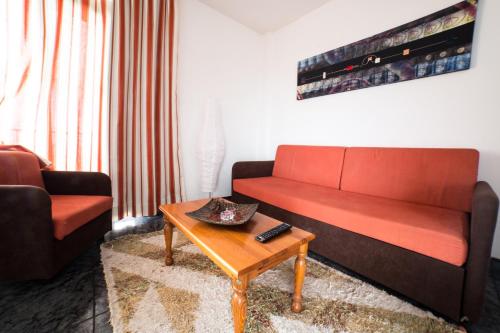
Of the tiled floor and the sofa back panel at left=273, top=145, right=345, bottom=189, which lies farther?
the sofa back panel at left=273, top=145, right=345, bottom=189

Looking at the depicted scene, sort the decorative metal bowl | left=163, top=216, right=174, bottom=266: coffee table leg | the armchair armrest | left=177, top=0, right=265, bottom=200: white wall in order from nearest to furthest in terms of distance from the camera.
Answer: the decorative metal bowl < left=163, top=216, right=174, bottom=266: coffee table leg < the armchair armrest < left=177, top=0, right=265, bottom=200: white wall

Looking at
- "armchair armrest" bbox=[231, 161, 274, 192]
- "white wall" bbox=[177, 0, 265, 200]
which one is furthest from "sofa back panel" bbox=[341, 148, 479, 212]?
"white wall" bbox=[177, 0, 265, 200]

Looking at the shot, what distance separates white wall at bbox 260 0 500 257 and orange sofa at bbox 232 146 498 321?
294 mm

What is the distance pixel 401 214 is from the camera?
1275 millimetres

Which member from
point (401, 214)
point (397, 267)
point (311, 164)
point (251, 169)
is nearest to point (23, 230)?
point (251, 169)

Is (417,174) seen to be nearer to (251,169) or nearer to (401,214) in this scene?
(401,214)

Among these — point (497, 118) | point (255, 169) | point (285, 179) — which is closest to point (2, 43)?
point (255, 169)

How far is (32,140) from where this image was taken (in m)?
1.76

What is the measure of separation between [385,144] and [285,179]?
41.7 inches

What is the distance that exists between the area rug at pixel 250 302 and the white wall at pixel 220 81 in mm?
1469

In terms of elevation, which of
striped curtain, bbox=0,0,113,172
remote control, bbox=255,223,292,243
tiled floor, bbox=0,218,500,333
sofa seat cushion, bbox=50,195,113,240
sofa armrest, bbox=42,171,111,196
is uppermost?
striped curtain, bbox=0,0,113,172

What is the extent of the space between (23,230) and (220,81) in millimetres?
2418

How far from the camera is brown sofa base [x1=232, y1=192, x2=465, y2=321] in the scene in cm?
98

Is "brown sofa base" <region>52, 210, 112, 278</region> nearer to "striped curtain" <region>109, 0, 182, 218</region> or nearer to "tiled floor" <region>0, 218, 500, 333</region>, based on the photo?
"tiled floor" <region>0, 218, 500, 333</region>
